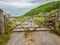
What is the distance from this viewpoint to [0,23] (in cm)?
1506

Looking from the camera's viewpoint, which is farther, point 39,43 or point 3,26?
point 3,26

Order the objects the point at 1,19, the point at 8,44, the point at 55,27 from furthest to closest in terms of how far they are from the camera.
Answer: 1. the point at 55,27
2. the point at 1,19
3. the point at 8,44

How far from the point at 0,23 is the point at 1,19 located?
0.30 m

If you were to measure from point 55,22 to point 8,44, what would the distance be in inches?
228

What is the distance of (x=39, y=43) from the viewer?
11852 mm

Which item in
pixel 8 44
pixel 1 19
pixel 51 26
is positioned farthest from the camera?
pixel 51 26

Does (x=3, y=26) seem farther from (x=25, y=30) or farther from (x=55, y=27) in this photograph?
(x=55, y=27)

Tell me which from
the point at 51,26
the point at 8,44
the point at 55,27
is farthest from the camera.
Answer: the point at 51,26

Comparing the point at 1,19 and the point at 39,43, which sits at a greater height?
the point at 1,19

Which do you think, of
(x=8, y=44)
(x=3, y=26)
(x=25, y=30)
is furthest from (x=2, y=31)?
(x=8, y=44)

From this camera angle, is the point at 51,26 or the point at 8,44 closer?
the point at 8,44

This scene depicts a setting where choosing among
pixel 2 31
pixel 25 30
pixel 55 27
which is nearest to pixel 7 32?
pixel 2 31

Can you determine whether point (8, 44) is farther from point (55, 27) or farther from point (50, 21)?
point (50, 21)

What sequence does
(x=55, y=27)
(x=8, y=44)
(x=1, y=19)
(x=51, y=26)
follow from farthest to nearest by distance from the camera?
1. (x=51, y=26)
2. (x=55, y=27)
3. (x=1, y=19)
4. (x=8, y=44)
